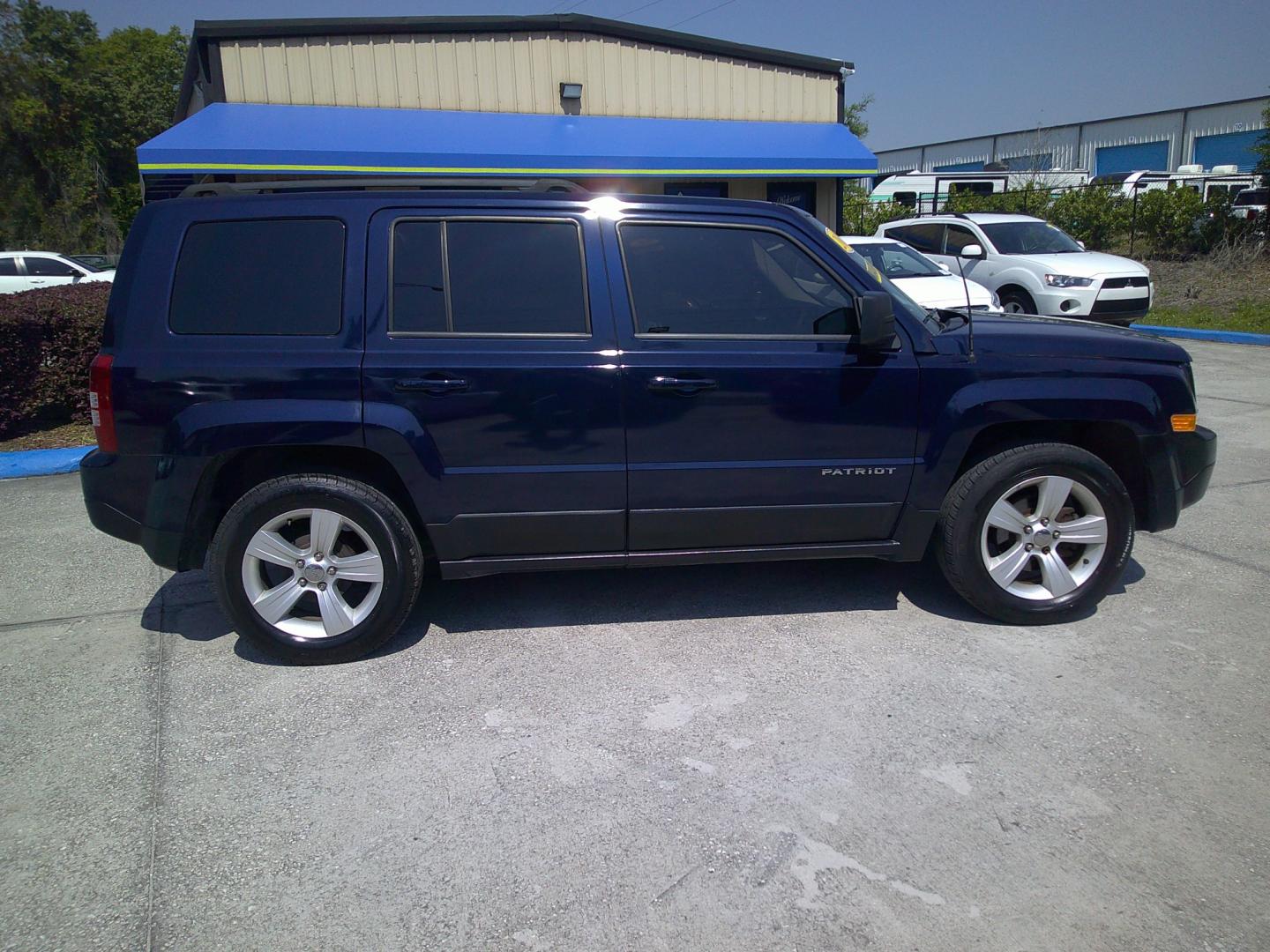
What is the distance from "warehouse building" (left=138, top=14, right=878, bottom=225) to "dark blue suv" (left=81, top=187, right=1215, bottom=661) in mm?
9044

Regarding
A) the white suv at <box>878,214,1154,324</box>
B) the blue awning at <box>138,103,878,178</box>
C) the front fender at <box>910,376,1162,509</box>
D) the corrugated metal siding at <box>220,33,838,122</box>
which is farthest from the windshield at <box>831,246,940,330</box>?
the corrugated metal siding at <box>220,33,838,122</box>

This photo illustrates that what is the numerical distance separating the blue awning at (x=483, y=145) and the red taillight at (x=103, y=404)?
8.99 metres

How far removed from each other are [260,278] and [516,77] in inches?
454

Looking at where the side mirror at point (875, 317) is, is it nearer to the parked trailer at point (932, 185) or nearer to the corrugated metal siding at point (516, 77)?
the corrugated metal siding at point (516, 77)

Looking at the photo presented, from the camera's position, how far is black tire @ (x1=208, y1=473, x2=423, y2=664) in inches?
150

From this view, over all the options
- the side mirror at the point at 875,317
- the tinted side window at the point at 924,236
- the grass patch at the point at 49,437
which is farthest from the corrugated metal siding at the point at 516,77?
the side mirror at the point at 875,317

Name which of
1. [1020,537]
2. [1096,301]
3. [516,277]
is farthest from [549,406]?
[1096,301]

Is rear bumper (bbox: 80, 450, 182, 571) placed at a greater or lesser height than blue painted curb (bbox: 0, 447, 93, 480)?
greater

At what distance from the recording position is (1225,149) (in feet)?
155

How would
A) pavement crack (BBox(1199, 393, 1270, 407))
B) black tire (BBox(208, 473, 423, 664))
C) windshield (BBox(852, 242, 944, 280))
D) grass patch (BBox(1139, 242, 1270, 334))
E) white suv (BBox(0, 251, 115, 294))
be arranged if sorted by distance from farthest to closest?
white suv (BBox(0, 251, 115, 294)), grass patch (BBox(1139, 242, 1270, 334)), windshield (BBox(852, 242, 944, 280)), pavement crack (BBox(1199, 393, 1270, 407)), black tire (BBox(208, 473, 423, 664))

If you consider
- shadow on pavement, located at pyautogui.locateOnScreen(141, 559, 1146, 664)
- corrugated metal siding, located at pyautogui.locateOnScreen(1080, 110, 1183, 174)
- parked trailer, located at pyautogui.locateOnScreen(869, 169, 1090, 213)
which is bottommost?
shadow on pavement, located at pyautogui.locateOnScreen(141, 559, 1146, 664)

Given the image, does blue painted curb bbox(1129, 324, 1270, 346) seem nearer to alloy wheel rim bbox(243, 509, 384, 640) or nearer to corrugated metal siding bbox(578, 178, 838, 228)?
corrugated metal siding bbox(578, 178, 838, 228)

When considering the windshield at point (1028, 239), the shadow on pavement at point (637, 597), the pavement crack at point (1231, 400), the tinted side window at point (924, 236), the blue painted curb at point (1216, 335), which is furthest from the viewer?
the tinted side window at point (924, 236)

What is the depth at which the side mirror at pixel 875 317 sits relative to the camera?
3.78 meters
